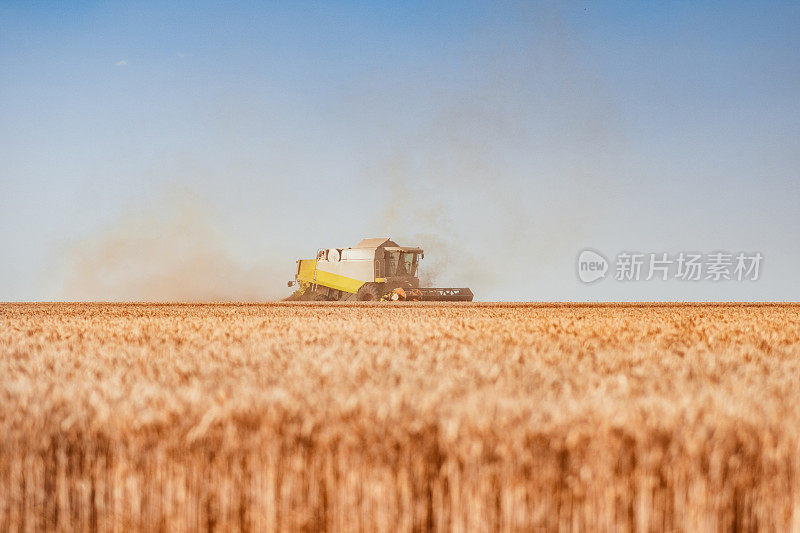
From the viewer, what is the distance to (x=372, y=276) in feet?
87.0

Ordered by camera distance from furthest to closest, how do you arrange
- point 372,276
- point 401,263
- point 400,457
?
point 401,263
point 372,276
point 400,457

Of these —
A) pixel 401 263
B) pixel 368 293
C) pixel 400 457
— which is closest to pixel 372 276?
pixel 368 293

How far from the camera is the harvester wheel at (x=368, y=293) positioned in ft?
86.0

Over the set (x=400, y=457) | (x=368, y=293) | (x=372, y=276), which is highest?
(x=372, y=276)

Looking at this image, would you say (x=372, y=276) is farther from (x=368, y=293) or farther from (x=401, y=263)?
(x=401, y=263)

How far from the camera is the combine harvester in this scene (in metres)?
25.7

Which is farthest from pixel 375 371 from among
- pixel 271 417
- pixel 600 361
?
pixel 600 361

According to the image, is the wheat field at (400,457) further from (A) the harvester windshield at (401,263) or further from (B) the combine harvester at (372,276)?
(A) the harvester windshield at (401,263)

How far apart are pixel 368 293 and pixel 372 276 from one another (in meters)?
0.70

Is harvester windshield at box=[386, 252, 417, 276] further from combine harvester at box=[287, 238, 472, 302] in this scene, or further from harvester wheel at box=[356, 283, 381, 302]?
harvester wheel at box=[356, 283, 381, 302]

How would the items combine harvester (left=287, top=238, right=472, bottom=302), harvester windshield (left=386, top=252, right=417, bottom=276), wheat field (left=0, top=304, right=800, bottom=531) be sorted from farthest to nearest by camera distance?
harvester windshield (left=386, top=252, right=417, bottom=276)
combine harvester (left=287, top=238, right=472, bottom=302)
wheat field (left=0, top=304, right=800, bottom=531)

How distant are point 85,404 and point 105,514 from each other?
1.16 ft

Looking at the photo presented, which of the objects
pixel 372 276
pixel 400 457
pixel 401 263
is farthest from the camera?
pixel 401 263

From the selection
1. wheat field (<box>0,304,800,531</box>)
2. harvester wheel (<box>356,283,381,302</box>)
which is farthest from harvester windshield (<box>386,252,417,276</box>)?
wheat field (<box>0,304,800,531</box>)
